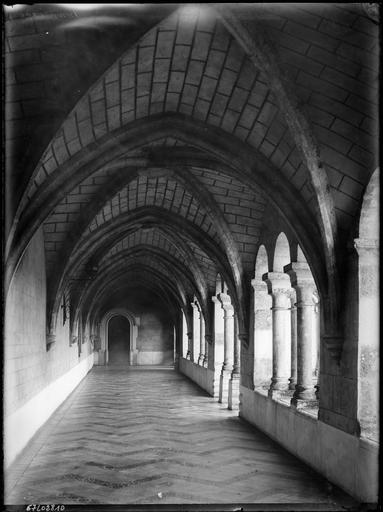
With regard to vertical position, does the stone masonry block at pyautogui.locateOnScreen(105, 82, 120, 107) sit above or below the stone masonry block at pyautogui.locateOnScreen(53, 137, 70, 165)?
above

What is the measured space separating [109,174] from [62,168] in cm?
191

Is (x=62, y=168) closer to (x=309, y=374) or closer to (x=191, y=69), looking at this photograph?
(x=191, y=69)

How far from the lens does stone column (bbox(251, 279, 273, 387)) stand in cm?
997

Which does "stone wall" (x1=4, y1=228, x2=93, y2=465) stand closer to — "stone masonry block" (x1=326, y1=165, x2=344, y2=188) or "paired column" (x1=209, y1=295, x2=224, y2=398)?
"stone masonry block" (x1=326, y1=165, x2=344, y2=188)

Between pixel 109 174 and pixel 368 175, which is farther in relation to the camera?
pixel 109 174

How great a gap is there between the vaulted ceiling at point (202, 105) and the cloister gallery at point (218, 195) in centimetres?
2

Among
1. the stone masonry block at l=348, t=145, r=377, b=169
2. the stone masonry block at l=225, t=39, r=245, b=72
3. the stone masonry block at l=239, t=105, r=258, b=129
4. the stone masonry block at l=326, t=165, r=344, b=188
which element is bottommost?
the stone masonry block at l=326, t=165, r=344, b=188

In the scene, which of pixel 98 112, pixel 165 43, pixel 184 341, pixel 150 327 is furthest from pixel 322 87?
pixel 150 327

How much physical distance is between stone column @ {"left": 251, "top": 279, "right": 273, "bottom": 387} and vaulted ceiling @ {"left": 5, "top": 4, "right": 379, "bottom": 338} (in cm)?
153

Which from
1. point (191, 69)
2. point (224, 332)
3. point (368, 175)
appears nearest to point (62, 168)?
point (191, 69)

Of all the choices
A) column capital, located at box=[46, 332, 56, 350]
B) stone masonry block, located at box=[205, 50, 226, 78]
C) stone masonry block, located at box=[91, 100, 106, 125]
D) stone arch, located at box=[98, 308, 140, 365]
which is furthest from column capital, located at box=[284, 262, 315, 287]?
stone arch, located at box=[98, 308, 140, 365]

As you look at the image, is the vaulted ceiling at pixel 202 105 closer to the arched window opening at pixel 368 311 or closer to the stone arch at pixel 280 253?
the arched window opening at pixel 368 311

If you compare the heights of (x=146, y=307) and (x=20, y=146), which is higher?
(x=20, y=146)

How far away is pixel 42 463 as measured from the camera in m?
6.92
